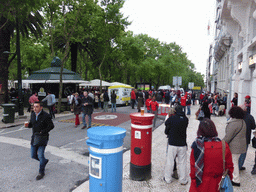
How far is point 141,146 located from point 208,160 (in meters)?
1.84

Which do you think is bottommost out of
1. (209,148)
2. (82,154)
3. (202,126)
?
(82,154)

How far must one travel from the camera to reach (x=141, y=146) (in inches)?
170

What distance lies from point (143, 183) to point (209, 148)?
85.5 inches

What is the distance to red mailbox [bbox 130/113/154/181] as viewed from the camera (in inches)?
169

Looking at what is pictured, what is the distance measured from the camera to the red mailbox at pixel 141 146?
429cm

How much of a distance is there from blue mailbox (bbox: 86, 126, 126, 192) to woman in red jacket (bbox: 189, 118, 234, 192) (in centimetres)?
105

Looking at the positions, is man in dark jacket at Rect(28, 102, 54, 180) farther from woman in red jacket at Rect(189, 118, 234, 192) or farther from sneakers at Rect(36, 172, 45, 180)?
woman in red jacket at Rect(189, 118, 234, 192)

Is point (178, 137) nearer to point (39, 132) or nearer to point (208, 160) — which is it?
point (208, 160)

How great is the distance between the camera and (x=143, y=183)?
4348 mm

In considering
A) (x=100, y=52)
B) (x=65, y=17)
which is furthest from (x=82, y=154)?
(x=100, y=52)

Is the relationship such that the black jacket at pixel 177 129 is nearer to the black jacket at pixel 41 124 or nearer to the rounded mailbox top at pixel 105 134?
the rounded mailbox top at pixel 105 134

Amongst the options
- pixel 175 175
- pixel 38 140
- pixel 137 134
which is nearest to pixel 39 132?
pixel 38 140

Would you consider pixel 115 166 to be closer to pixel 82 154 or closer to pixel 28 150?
pixel 82 154

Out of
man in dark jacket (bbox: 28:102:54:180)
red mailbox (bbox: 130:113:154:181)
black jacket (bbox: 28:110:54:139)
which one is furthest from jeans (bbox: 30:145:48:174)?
red mailbox (bbox: 130:113:154:181)
